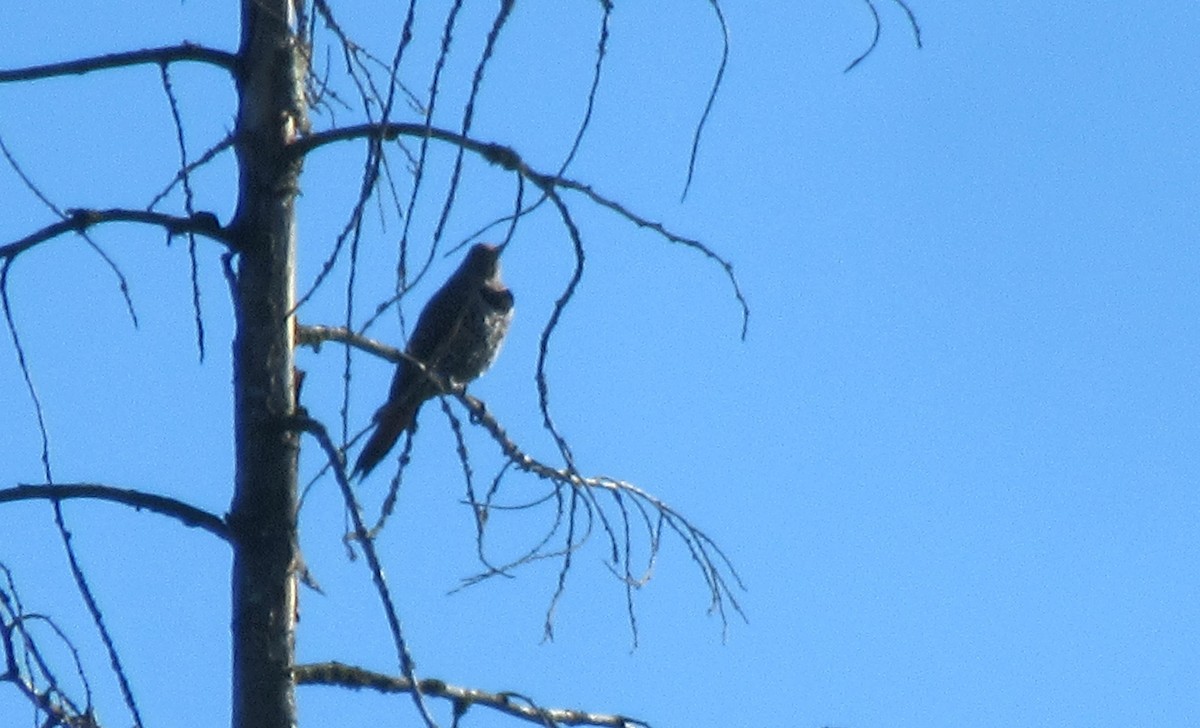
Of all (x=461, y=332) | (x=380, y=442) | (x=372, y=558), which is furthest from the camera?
(x=461, y=332)

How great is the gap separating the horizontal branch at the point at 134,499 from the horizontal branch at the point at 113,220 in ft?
1.16

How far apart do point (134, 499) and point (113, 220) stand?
17.0 inches

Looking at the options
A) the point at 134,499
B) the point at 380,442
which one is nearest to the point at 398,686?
the point at 134,499

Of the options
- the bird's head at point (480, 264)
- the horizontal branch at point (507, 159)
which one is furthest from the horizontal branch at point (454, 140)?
the bird's head at point (480, 264)

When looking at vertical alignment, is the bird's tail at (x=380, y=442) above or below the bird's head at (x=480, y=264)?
below

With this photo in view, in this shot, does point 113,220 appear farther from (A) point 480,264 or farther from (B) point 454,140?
(A) point 480,264

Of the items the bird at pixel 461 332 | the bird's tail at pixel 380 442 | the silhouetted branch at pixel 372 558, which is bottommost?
the silhouetted branch at pixel 372 558

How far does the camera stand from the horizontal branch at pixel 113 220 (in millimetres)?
2855

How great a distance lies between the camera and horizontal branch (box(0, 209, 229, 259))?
2.86m

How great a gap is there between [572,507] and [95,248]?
96 cm

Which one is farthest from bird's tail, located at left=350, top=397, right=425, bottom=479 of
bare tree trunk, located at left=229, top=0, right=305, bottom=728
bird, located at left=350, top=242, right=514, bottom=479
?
bare tree trunk, located at left=229, top=0, right=305, bottom=728

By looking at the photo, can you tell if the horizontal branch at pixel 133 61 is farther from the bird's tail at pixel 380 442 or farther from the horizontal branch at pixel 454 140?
the bird's tail at pixel 380 442

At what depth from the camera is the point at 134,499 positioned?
296cm

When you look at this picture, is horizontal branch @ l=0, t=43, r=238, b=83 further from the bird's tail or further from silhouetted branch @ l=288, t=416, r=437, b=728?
the bird's tail
